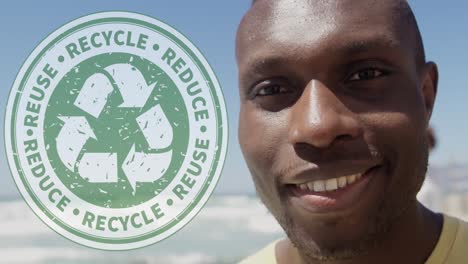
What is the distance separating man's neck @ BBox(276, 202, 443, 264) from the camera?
1.75m

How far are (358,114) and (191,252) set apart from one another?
19452mm

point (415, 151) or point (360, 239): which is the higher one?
point (415, 151)

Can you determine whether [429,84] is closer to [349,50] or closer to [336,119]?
[349,50]

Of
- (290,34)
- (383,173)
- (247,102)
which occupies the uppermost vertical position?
(290,34)

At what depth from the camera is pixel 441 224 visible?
1965 mm

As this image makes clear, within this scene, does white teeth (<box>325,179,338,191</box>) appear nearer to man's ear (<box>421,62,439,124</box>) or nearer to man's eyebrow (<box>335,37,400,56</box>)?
man's eyebrow (<box>335,37,400,56</box>)

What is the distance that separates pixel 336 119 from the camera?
4.67 feet

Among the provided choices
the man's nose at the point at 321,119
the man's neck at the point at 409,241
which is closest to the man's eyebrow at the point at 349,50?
the man's nose at the point at 321,119

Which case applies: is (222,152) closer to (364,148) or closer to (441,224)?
(441,224)

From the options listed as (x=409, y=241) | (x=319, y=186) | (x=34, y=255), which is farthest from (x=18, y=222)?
(x=319, y=186)

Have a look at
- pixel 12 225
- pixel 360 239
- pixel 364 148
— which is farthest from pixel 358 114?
pixel 12 225

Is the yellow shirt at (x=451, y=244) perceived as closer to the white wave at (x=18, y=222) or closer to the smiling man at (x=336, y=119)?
the smiling man at (x=336, y=119)

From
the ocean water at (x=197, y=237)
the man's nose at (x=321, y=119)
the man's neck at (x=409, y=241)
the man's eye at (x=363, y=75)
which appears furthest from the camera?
the ocean water at (x=197, y=237)

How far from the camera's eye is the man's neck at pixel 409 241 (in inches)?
69.1
